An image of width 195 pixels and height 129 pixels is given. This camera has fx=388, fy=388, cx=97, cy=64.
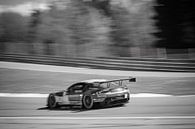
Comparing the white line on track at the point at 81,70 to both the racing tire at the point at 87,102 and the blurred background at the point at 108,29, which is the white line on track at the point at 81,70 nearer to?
the blurred background at the point at 108,29

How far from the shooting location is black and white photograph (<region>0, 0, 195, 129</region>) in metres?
10.1

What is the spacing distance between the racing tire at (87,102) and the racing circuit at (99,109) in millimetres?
279

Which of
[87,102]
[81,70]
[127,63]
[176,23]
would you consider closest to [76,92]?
[87,102]

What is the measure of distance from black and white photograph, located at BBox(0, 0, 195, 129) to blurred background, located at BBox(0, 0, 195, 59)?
78mm

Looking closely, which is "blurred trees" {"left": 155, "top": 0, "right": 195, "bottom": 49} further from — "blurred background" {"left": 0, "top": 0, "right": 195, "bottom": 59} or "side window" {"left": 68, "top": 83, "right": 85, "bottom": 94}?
"side window" {"left": 68, "top": 83, "right": 85, "bottom": 94}

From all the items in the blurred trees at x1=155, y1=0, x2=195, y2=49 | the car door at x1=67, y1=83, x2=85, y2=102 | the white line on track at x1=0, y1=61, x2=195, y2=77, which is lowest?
the car door at x1=67, y1=83, x2=85, y2=102

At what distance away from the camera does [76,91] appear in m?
12.2

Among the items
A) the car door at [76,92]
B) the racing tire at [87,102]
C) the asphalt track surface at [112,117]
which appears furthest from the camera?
the car door at [76,92]

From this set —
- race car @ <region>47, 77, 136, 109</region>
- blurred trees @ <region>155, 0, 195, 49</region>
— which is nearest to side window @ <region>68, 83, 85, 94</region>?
race car @ <region>47, 77, 136, 109</region>

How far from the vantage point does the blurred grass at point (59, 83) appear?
16.5m

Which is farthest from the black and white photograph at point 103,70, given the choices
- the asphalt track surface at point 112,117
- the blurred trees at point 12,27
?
the blurred trees at point 12,27

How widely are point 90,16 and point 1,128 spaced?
35262mm

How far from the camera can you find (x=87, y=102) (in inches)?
461

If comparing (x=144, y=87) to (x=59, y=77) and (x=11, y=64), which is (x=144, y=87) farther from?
(x=11, y=64)
